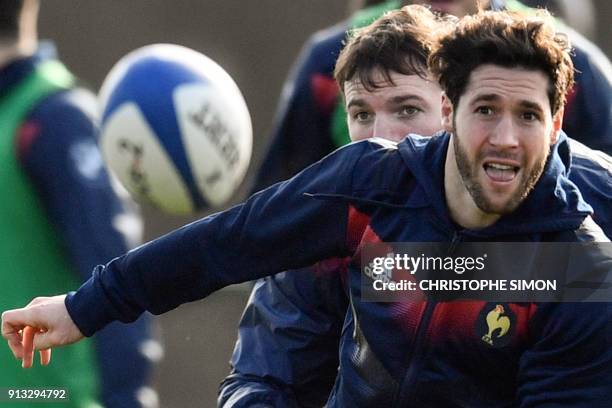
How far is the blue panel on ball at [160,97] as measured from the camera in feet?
18.5

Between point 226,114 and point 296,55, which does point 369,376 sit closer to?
point 226,114

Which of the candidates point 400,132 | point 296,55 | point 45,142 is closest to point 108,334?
point 45,142

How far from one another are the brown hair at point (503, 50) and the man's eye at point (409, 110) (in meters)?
0.59

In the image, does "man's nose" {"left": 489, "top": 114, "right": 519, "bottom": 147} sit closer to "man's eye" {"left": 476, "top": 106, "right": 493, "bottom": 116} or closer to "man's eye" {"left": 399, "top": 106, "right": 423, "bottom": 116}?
"man's eye" {"left": 476, "top": 106, "right": 493, "bottom": 116}

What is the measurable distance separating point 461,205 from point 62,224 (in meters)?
1.44

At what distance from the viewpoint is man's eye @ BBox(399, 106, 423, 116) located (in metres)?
4.96

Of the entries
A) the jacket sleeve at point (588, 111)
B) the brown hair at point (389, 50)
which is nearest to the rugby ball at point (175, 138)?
the brown hair at point (389, 50)

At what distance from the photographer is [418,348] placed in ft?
13.6

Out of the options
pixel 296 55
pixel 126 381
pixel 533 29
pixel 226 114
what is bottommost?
pixel 126 381

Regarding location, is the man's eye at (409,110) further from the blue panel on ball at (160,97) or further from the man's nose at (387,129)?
the blue panel on ball at (160,97)

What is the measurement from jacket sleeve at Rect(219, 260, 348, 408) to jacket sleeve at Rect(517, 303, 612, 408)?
77 centimetres

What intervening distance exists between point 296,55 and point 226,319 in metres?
1.90

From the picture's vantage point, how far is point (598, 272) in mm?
4078

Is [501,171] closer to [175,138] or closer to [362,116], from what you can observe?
[362,116]
